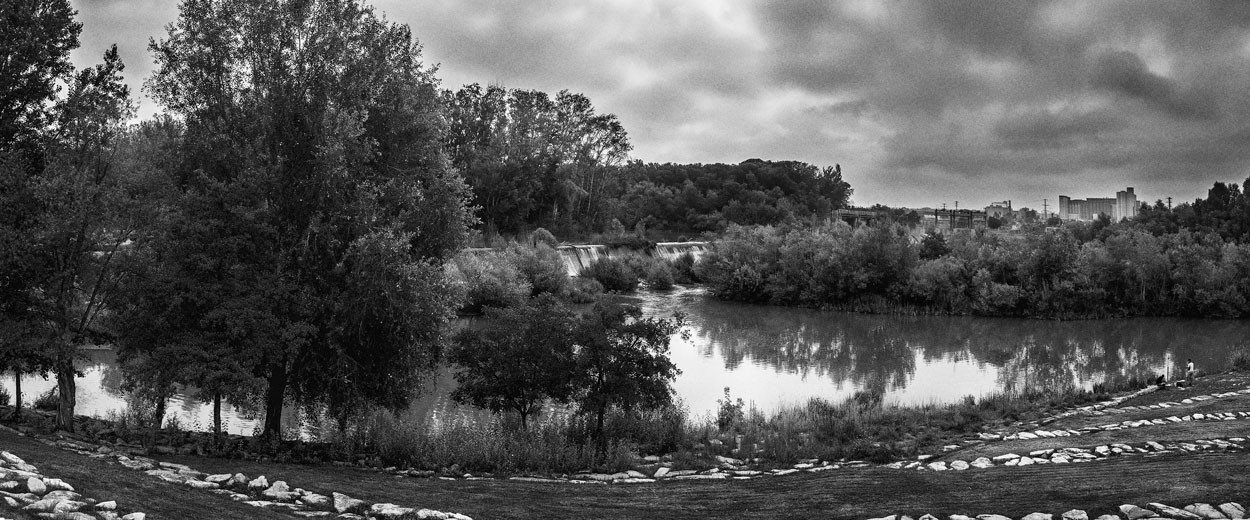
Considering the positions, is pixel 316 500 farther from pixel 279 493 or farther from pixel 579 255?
pixel 579 255

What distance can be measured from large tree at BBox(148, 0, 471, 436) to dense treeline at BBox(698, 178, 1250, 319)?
3572 centimetres

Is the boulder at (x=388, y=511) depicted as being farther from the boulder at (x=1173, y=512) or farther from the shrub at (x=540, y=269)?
the shrub at (x=540, y=269)

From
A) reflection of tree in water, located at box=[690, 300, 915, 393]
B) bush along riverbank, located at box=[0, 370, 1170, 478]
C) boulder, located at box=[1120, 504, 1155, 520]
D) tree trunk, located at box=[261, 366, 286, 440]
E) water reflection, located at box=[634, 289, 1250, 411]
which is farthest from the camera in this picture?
reflection of tree in water, located at box=[690, 300, 915, 393]

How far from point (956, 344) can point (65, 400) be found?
31171 millimetres

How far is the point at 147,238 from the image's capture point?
13.8 meters

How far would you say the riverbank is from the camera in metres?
8.65

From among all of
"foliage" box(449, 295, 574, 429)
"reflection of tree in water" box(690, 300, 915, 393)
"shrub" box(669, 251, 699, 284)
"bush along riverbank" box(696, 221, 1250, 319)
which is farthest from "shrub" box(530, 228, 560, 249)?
"foliage" box(449, 295, 574, 429)

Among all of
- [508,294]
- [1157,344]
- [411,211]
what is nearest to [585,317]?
[411,211]

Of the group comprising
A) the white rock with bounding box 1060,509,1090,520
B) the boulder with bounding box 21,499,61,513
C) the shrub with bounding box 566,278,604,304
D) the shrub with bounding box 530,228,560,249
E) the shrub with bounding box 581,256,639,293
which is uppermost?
the shrub with bounding box 530,228,560,249

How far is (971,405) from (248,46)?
17.4 meters

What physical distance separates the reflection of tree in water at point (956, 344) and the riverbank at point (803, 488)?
1132 centimetres

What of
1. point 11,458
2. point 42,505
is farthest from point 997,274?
point 42,505

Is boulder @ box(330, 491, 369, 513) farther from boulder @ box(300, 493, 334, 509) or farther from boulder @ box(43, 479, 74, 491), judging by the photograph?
boulder @ box(43, 479, 74, 491)

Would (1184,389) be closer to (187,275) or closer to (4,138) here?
(187,275)
